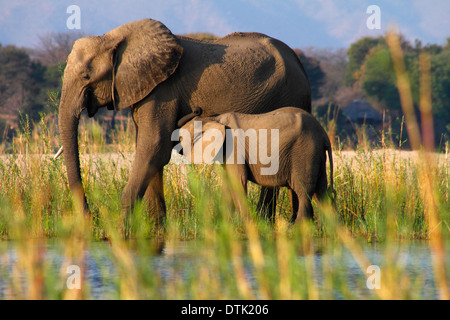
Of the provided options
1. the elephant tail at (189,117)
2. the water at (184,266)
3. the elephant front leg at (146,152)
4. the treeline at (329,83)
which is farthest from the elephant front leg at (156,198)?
the treeline at (329,83)

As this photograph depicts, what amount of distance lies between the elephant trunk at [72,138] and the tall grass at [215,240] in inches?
7.3

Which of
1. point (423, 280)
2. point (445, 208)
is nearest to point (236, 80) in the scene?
point (445, 208)

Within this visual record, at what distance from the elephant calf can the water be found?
22.8 inches

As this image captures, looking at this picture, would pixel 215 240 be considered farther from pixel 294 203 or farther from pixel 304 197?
pixel 294 203

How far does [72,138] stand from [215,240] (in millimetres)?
2651

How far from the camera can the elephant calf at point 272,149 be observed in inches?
240

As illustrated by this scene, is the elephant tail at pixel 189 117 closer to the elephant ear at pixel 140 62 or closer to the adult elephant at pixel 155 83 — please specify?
the adult elephant at pixel 155 83

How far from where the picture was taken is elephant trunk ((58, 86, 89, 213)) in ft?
21.3

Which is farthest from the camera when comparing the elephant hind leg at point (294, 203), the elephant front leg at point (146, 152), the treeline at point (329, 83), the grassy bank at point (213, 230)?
the treeline at point (329, 83)

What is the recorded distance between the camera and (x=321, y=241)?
20.1 ft

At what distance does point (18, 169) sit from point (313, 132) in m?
3.32

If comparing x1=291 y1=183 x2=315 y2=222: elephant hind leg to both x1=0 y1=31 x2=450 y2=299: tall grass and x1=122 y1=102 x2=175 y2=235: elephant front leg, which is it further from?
x1=122 y1=102 x2=175 y2=235: elephant front leg

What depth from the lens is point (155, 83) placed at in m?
6.41

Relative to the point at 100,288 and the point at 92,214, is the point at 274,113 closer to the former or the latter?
the point at 92,214
